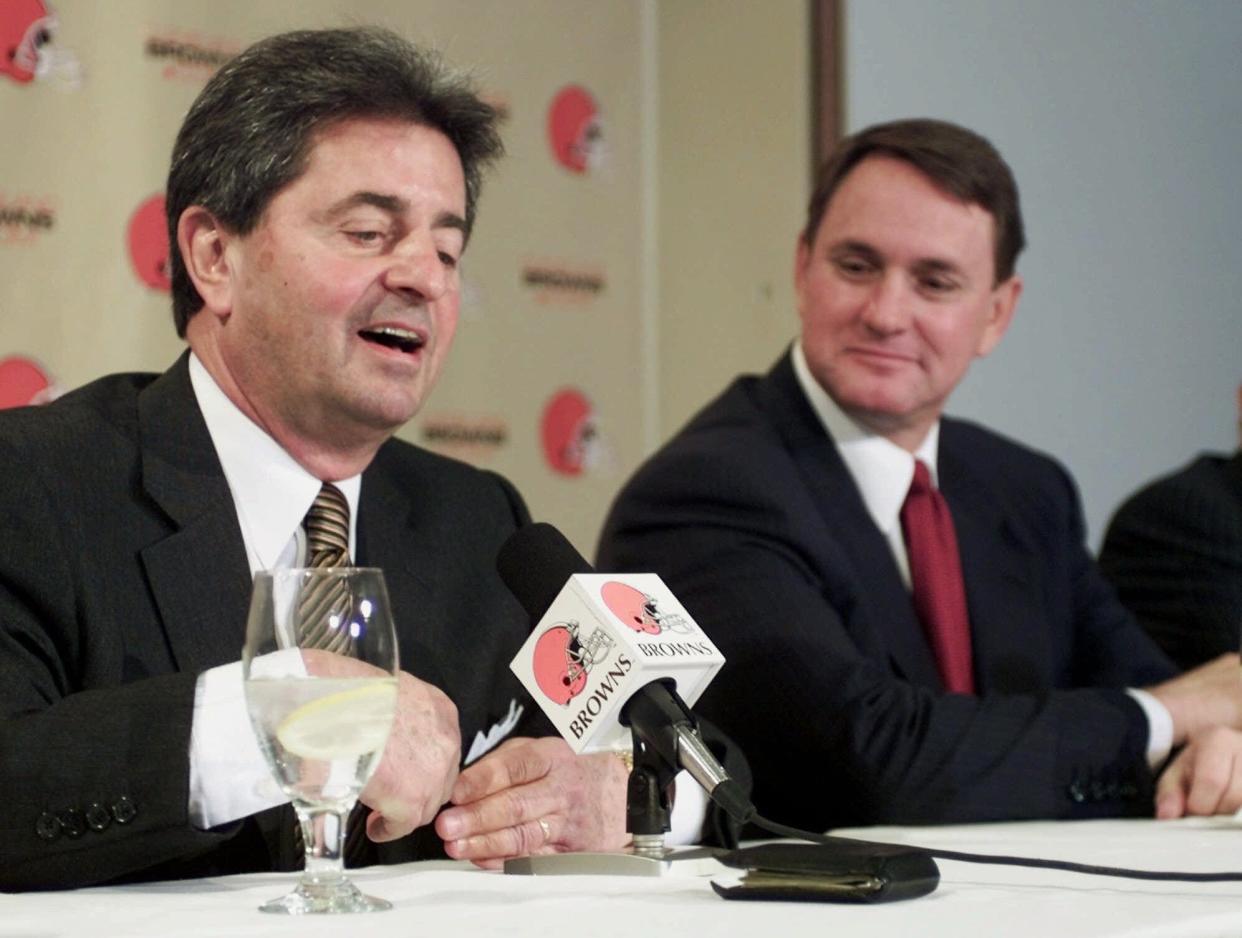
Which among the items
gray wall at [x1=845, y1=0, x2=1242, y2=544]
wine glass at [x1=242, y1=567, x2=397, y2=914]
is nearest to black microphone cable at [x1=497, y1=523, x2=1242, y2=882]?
wine glass at [x1=242, y1=567, x2=397, y2=914]

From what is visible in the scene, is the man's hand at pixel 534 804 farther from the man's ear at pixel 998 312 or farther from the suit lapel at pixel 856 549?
the man's ear at pixel 998 312

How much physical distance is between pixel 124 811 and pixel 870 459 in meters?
1.70

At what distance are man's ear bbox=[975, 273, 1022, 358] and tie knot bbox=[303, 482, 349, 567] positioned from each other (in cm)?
147

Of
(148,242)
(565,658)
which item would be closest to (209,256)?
(565,658)

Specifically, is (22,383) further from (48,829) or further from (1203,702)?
(1203,702)

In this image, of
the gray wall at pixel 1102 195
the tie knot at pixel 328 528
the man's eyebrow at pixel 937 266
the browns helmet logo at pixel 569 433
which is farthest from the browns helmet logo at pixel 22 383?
the gray wall at pixel 1102 195

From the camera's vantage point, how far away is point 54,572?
6.29 feet

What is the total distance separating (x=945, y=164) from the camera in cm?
313

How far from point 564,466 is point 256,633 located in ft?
9.27

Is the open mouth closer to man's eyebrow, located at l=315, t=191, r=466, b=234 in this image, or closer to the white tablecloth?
man's eyebrow, located at l=315, t=191, r=466, b=234

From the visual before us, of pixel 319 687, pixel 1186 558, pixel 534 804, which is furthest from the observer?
pixel 1186 558

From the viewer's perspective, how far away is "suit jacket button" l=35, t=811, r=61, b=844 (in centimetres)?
159

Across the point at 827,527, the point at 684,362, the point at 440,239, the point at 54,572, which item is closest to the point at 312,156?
the point at 440,239

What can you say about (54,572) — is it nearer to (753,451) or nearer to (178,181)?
(178,181)
